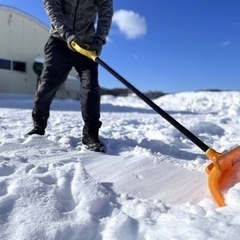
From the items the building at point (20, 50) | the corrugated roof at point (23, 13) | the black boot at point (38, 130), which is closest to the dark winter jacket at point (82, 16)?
the black boot at point (38, 130)

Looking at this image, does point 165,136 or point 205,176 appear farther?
point 165,136

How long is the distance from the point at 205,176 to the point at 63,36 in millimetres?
1670

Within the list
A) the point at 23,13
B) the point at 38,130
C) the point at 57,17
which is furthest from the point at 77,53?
the point at 23,13

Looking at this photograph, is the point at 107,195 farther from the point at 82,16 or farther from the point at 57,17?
the point at 82,16

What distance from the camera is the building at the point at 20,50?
16688 mm

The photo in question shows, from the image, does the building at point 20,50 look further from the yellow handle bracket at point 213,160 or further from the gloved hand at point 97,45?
the yellow handle bracket at point 213,160

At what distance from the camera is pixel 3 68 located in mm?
16531

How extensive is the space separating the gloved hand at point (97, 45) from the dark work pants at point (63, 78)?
0.42 feet

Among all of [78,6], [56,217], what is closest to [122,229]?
[56,217]

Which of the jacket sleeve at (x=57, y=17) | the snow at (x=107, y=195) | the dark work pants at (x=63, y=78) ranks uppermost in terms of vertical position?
the jacket sleeve at (x=57, y=17)

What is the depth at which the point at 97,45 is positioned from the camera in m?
3.13

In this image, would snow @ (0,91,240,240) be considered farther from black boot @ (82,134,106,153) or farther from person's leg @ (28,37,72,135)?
person's leg @ (28,37,72,135)

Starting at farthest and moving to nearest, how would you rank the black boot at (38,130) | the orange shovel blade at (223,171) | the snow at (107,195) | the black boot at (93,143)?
the black boot at (38,130) < the black boot at (93,143) < the orange shovel blade at (223,171) < the snow at (107,195)

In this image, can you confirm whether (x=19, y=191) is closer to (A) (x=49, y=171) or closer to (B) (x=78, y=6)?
(A) (x=49, y=171)
